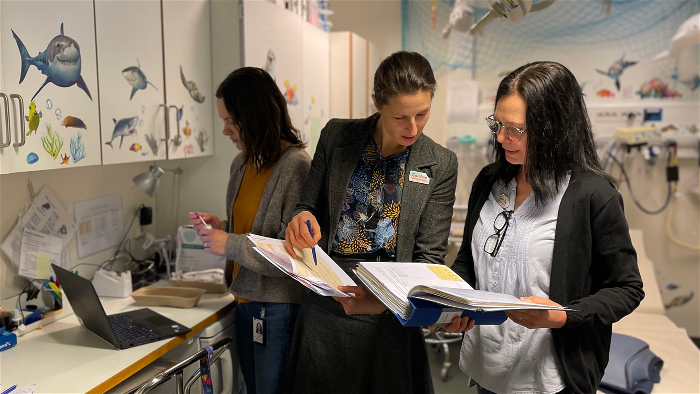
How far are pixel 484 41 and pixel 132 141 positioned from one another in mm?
2707

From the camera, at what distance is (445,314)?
115cm

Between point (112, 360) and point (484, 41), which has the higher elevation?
point (484, 41)

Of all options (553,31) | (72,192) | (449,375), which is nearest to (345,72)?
(553,31)

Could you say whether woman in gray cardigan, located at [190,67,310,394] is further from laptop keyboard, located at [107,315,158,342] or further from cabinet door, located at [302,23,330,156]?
cabinet door, located at [302,23,330,156]

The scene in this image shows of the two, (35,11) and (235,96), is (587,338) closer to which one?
(235,96)

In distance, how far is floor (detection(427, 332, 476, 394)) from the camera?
3.15 m

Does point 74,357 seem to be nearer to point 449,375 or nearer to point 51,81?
point 51,81

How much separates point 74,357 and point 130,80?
958 millimetres

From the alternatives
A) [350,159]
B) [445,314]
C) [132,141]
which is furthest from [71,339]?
[445,314]

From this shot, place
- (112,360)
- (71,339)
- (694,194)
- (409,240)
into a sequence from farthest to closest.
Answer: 1. (694,194)
2. (71,339)
3. (112,360)
4. (409,240)

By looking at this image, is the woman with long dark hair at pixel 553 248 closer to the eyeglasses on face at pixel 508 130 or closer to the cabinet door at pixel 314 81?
the eyeglasses on face at pixel 508 130

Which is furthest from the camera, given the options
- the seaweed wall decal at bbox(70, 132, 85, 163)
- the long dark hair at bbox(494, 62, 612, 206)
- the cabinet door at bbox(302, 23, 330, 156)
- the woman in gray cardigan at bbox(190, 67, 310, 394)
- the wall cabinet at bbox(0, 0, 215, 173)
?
the cabinet door at bbox(302, 23, 330, 156)

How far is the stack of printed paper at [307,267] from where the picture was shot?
133 cm

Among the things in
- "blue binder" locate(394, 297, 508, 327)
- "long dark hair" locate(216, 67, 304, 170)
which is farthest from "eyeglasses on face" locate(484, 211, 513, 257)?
"long dark hair" locate(216, 67, 304, 170)
